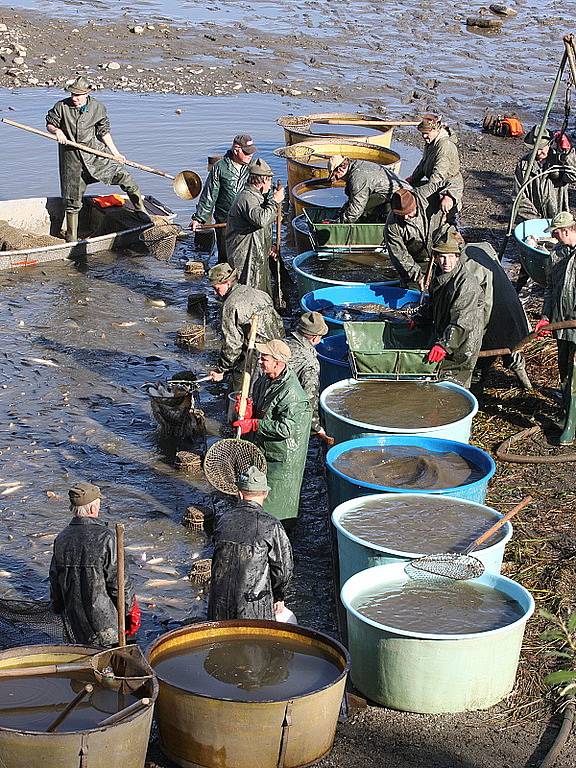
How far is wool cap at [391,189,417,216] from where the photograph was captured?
12.9 meters

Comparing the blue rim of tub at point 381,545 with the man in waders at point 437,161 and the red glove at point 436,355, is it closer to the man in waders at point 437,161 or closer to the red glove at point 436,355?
the red glove at point 436,355

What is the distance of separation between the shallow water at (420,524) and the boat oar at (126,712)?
2474 mm

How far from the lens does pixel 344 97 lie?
26922mm

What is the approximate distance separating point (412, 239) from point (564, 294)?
2.55m

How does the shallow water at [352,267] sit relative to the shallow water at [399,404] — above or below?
above

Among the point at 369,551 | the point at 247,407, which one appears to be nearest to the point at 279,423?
the point at 247,407

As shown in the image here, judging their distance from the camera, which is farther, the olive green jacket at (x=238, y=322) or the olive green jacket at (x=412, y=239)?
the olive green jacket at (x=412, y=239)

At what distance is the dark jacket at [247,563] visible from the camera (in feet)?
24.3

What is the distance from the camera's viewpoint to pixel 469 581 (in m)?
7.89

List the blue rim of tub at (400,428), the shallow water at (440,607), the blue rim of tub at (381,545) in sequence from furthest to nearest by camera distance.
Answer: the blue rim of tub at (400,428) < the blue rim of tub at (381,545) < the shallow water at (440,607)

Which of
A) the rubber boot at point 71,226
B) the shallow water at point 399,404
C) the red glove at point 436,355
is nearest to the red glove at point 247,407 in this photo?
the shallow water at point 399,404

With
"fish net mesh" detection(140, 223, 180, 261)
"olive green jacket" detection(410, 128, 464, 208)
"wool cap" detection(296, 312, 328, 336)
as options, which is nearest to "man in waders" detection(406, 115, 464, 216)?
"olive green jacket" detection(410, 128, 464, 208)

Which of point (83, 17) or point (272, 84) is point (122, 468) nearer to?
point (272, 84)

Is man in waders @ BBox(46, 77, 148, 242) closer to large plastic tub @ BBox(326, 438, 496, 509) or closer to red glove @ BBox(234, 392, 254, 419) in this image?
red glove @ BBox(234, 392, 254, 419)
